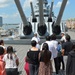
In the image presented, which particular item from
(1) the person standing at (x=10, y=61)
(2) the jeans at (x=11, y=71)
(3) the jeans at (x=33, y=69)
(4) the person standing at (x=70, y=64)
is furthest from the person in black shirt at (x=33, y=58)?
(4) the person standing at (x=70, y=64)

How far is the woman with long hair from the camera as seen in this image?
5.92 meters

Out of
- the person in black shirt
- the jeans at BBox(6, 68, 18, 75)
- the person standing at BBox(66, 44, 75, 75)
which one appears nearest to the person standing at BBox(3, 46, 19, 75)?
the jeans at BBox(6, 68, 18, 75)

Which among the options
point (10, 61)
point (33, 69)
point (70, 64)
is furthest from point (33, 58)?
point (70, 64)

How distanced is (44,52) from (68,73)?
754 mm

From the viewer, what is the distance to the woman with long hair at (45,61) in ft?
19.4

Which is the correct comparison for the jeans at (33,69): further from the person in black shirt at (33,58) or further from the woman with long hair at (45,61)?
the woman with long hair at (45,61)

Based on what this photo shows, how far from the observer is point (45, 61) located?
5.96 m

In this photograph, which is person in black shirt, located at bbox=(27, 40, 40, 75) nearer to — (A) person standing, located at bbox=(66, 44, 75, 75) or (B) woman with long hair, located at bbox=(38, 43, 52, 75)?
(B) woman with long hair, located at bbox=(38, 43, 52, 75)

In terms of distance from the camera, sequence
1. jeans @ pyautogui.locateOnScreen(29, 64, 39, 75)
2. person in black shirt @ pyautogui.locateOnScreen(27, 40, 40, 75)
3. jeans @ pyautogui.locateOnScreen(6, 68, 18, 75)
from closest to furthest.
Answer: jeans @ pyautogui.locateOnScreen(6, 68, 18, 75)
person in black shirt @ pyautogui.locateOnScreen(27, 40, 40, 75)
jeans @ pyautogui.locateOnScreen(29, 64, 39, 75)

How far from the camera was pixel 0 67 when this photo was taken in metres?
5.32

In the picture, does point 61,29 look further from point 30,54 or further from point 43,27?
point 30,54

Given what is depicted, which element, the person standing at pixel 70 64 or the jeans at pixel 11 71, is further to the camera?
the jeans at pixel 11 71

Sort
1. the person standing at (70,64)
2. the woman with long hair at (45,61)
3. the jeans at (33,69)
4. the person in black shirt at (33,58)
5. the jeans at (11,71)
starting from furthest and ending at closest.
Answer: the jeans at (33,69) → the person in black shirt at (33,58) → the woman with long hair at (45,61) → the jeans at (11,71) → the person standing at (70,64)

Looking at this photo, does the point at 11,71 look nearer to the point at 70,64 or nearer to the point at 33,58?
the point at 33,58
